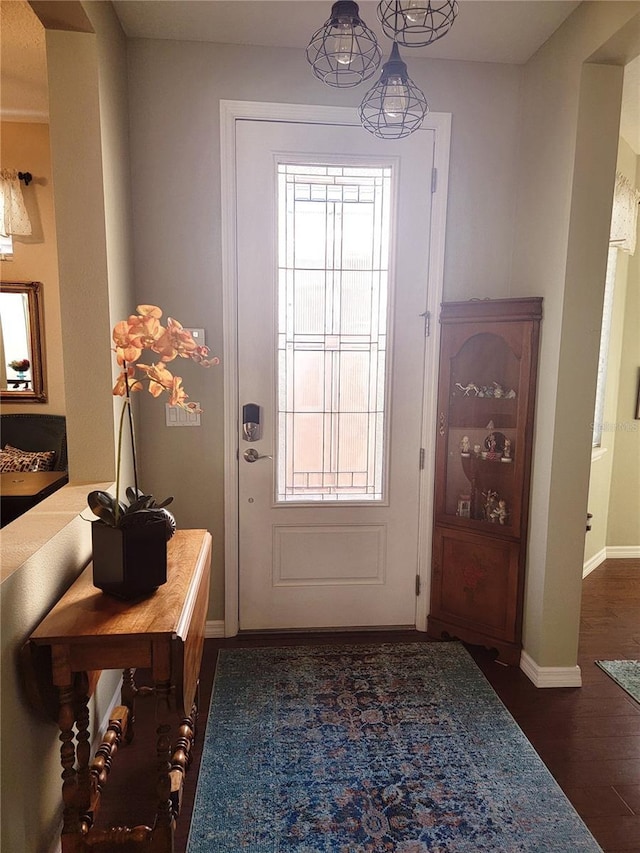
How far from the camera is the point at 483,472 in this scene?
2.71m

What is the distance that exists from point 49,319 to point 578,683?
12.8ft

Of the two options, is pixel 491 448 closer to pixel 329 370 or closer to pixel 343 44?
pixel 329 370

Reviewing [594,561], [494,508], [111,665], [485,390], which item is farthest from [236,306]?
[594,561]

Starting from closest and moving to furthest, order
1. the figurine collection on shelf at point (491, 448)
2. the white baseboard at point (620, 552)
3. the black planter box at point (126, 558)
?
1. the black planter box at point (126, 558)
2. the figurine collection on shelf at point (491, 448)
3. the white baseboard at point (620, 552)

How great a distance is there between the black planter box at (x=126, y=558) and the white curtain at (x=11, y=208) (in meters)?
3.06

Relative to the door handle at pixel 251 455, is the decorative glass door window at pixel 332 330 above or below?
above

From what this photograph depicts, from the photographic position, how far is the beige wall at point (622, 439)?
12.2ft

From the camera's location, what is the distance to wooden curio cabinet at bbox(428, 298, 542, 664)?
2521mm

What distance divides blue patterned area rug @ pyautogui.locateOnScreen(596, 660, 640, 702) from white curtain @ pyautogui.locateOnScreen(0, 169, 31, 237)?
170 inches

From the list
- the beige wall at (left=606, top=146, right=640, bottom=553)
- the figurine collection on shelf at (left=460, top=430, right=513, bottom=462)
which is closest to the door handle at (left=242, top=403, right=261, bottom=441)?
the figurine collection on shelf at (left=460, top=430, right=513, bottom=462)

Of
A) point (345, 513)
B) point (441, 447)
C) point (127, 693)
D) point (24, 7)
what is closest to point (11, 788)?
point (127, 693)

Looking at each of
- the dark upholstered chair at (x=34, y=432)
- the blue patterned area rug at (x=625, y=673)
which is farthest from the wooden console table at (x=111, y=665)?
the dark upholstered chair at (x=34, y=432)

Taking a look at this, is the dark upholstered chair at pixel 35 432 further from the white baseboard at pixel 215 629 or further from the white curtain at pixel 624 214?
the white curtain at pixel 624 214

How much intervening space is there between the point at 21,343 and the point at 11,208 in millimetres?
899
